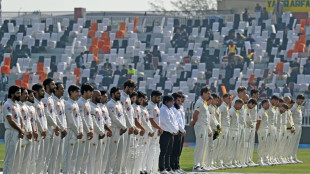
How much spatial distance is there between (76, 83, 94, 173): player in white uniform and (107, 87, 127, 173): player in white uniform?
777mm

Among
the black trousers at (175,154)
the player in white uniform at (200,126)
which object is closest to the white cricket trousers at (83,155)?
the black trousers at (175,154)

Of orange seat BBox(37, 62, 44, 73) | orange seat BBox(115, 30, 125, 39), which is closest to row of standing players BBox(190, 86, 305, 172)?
orange seat BBox(37, 62, 44, 73)

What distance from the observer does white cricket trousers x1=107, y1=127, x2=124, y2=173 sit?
1922 centimetres

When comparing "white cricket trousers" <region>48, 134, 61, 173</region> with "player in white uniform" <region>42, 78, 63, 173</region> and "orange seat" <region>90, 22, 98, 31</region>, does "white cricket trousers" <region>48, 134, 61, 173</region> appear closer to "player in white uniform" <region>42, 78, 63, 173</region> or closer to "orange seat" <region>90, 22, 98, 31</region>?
"player in white uniform" <region>42, 78, 63, 173</region>

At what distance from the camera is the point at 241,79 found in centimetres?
4425

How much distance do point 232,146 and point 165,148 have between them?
363cm

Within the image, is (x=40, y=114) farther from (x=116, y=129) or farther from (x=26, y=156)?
(x=116, y=129)

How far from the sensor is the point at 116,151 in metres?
19.2

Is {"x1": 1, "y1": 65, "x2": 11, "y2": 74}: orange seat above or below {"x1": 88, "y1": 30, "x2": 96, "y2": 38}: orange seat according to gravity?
below

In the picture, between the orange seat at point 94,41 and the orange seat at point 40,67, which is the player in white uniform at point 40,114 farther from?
the orange seat at point 94,41

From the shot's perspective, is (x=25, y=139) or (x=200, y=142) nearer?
(x=25, y=139)

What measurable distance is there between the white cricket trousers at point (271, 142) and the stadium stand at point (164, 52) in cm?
1387

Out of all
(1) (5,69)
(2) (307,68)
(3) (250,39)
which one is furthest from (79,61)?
(2) (307,68)

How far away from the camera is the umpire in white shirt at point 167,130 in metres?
21.0
